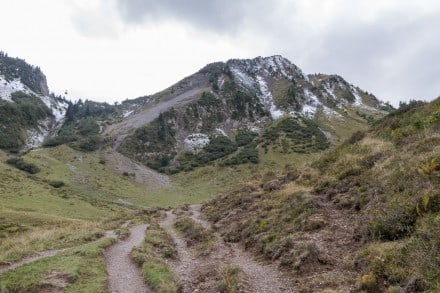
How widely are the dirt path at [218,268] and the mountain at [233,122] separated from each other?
89.6 metres

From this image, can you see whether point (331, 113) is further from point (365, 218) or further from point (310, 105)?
point (365, 218)

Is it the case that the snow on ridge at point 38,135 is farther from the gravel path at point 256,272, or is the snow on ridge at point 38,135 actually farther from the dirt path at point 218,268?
the gravel path at point 256,272

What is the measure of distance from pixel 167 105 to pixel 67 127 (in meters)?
48.4

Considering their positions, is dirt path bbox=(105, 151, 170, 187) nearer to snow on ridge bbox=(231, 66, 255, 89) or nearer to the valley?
the valley

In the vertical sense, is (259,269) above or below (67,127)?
below

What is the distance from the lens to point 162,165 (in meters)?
123

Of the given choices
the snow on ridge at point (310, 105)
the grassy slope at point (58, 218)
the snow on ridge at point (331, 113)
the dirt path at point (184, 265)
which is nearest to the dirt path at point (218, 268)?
the dirt path at point (184, 265)

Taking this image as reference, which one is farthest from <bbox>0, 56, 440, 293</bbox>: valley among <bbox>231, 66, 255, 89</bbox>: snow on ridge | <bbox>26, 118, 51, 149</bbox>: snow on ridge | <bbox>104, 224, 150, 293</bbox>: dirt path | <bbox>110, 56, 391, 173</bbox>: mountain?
<bbox>231, 66, 255, 89</bbox>: snow on ridge

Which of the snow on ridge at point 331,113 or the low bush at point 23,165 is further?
the snow on ridge at point 331,113

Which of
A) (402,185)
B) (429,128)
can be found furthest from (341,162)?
(402,185)

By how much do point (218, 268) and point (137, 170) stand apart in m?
96.5

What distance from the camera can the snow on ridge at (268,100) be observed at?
162750 mm

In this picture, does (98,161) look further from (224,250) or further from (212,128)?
(224,250)

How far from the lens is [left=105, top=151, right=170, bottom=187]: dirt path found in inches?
4043
